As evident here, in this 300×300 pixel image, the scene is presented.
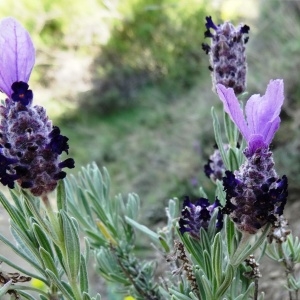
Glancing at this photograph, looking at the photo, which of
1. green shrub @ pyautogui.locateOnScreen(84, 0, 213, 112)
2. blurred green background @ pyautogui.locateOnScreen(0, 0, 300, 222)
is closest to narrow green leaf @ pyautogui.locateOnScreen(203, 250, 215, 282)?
blurred green background @ pyautogui.locateOnScreen(0, 0, 300, 222)

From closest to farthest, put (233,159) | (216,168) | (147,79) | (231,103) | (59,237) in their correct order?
(231,103), (59,237), (233,159), (216,168), (147,79)

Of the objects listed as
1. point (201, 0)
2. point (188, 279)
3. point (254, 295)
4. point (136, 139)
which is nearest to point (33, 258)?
point (188, 279)

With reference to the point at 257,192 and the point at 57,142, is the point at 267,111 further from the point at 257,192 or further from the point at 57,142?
the point at 57,142

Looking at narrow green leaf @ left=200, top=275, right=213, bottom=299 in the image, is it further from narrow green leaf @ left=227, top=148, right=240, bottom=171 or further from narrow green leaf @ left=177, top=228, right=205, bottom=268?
narrow green leaf @ left=227, top=148, right=240, bottom=171

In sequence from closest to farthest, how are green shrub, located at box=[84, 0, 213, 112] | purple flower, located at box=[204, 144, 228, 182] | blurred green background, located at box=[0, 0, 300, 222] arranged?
purple flower, located at box=[204, 144, 228, 182] → blurred green background, located at box=[0, 0, 300, 222] → green shrub, located at box=[84, 0, 213, 112]

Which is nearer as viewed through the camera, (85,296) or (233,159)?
(85,296)

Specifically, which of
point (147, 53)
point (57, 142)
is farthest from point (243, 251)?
point (147, 53)

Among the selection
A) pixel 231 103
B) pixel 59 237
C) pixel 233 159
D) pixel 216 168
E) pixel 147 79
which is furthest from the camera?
pixel 147 79
